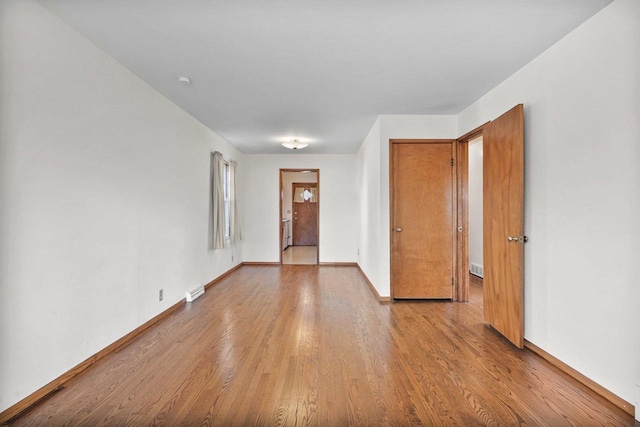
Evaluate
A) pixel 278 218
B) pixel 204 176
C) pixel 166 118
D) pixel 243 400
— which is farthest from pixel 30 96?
pixel 278 218

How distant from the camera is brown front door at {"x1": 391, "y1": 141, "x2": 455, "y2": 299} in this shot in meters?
4.07

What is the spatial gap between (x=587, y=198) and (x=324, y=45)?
2.13 metres

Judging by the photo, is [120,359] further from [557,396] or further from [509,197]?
[509,197]

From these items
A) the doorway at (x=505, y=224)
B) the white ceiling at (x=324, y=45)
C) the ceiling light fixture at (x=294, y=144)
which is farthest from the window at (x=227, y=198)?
the doorway at (x=505, y=224)

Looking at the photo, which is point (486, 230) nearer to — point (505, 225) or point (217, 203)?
point (505, 225)

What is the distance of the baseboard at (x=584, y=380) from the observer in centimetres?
181

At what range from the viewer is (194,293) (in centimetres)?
412

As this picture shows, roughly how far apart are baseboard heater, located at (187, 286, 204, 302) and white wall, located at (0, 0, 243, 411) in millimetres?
674

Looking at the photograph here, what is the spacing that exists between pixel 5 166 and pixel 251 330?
7.16ft

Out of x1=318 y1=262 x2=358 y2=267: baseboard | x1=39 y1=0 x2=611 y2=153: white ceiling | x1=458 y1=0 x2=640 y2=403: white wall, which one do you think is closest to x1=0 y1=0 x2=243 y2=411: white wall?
x1=39 y1=0 x2=611 y2=153: white ceiling

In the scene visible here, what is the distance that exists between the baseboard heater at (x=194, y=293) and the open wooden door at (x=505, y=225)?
348cm

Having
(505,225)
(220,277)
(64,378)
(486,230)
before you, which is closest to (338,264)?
(220,277)

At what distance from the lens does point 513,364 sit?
236cm

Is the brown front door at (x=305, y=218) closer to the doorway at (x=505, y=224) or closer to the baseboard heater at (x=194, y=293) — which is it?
the baseboard heater at (x=194, y=293)
